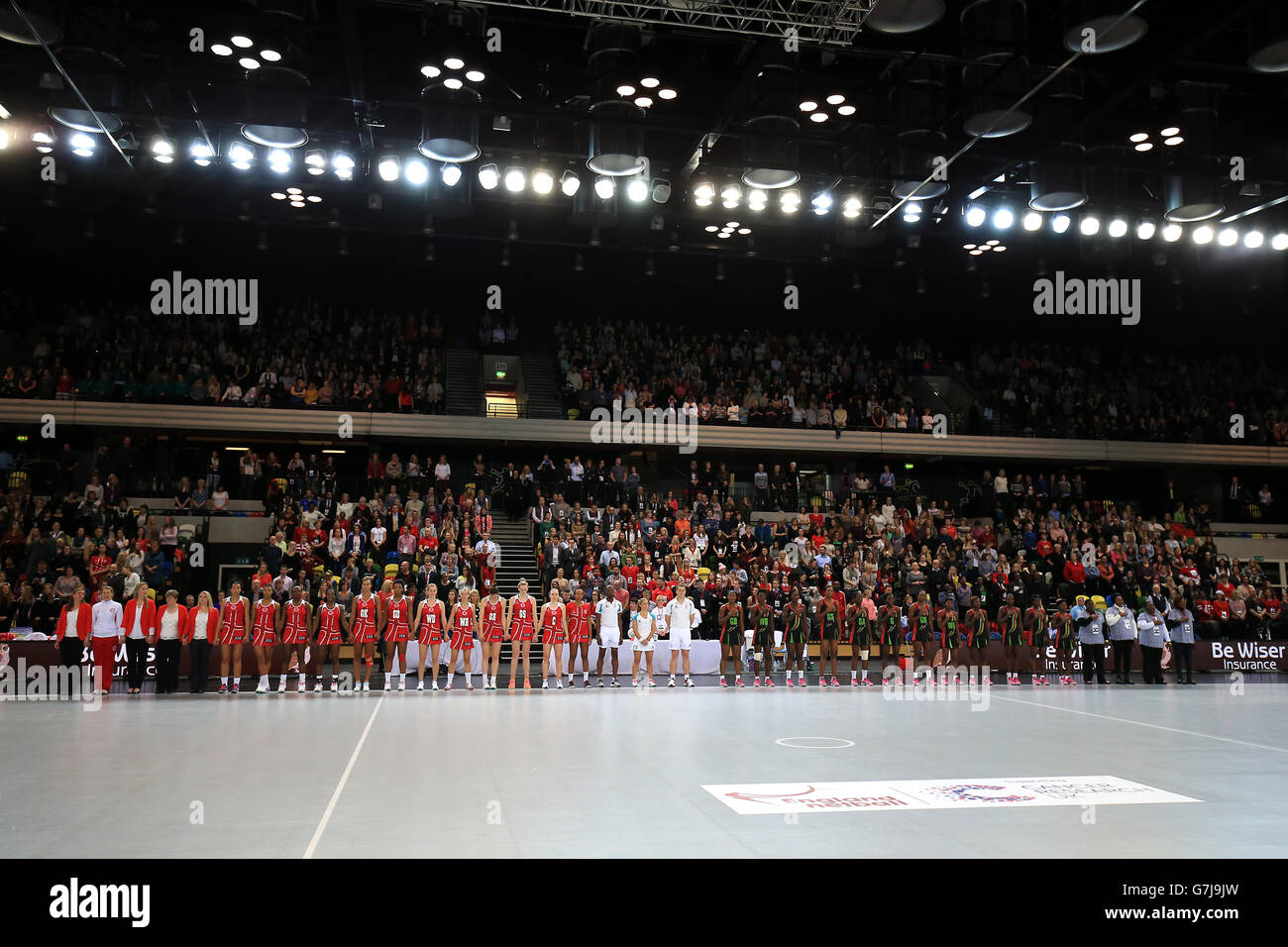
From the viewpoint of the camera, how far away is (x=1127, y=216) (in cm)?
2355

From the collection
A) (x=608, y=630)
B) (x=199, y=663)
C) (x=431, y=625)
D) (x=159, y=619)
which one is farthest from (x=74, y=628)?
(x=608, y=630)

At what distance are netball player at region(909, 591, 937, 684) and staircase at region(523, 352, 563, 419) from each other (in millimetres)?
14402

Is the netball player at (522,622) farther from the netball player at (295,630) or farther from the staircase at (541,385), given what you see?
the staircase at (541,385)

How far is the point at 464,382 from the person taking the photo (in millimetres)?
32062

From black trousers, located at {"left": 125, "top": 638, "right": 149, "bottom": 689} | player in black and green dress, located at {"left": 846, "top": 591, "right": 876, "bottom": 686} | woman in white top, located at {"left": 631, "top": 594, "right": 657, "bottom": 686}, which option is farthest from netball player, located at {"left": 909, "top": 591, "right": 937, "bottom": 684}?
black trousers, located at {"left": 125, "top": 638, "right": 149, "bottom": 689}

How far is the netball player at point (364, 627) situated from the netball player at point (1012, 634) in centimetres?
1366

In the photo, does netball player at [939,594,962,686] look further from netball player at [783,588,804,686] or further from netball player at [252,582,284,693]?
netball player at [252,582,284,693]

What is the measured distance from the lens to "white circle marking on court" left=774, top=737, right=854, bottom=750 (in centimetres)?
1034

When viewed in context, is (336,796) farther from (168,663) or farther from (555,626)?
(555,626)

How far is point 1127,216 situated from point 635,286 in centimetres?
1690

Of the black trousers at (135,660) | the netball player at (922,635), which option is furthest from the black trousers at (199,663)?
the netball player at (922,635)

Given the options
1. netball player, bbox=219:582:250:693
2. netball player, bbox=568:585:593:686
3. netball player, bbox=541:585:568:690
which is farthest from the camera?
netball player, bbox=568:585:593:686
